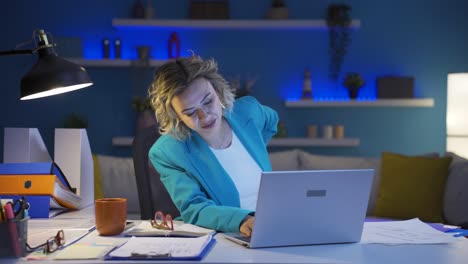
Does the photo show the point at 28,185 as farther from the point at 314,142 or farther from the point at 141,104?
the point at 314,142

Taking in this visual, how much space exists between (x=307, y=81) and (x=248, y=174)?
9.71 ft

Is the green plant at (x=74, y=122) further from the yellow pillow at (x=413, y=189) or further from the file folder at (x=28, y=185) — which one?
the file folder at (x=28, y=185)

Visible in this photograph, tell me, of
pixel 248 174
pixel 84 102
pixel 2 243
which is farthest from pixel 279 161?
pixel 2 243

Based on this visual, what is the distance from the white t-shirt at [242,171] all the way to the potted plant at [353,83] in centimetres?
297

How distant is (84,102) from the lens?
5195mm

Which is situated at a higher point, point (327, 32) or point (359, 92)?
point (327, 32)

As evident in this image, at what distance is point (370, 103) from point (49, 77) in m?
3.61

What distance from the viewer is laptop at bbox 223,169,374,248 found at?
4.95 ft

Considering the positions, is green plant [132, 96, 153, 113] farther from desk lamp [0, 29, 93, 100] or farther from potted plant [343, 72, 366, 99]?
desk lamp [0, 29, 93, 100]

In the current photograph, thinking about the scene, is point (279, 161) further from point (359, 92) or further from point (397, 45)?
point (397, 45)

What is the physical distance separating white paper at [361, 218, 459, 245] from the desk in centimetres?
4

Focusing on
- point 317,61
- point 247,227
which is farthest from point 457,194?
point 247,227

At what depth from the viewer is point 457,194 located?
4.14m

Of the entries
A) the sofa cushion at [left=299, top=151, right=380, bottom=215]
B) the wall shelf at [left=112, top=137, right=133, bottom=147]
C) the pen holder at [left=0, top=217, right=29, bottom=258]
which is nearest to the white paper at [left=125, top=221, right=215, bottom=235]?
the pen holder at [left=0, top=217, right=29, bottom=258]
